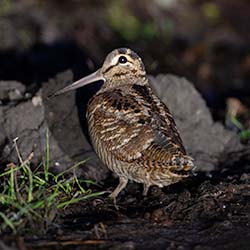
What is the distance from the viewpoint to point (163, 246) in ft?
18.4

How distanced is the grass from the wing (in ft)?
1.59

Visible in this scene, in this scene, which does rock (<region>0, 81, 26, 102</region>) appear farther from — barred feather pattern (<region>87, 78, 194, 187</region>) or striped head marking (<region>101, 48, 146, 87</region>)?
barred feather pattern (<region>87, 78, 194, 187</region>)

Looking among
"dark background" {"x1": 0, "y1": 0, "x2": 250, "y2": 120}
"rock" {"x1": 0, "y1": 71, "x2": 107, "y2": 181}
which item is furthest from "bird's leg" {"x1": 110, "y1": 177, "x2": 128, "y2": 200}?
"dark background" {"x1": 0, "y1": 0, "x2": 250, "y2": 120}

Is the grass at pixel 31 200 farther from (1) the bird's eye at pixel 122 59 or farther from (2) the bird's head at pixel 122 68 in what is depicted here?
(1) the bird's eye at pixel 122 59

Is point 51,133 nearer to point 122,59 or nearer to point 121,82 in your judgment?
point 121,82

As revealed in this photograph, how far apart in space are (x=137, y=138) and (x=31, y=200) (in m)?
1.12

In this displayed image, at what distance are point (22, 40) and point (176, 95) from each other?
366cm

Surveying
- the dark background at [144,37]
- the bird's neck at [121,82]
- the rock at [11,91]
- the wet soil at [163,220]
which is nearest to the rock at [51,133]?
the rock at [11,91]

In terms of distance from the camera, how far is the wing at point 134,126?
21.0 feet

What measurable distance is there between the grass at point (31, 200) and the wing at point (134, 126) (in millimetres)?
485

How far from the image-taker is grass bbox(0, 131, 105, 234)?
5.59 metres

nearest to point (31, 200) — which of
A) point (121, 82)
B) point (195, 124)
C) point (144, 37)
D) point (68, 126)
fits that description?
point (121, 82)

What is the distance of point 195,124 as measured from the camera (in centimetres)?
871

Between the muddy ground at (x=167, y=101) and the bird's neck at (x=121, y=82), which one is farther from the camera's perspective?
the bird's neck at (x=121, y=82)
